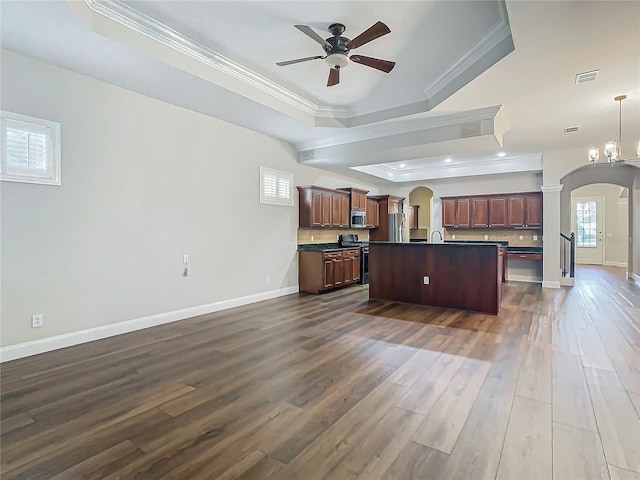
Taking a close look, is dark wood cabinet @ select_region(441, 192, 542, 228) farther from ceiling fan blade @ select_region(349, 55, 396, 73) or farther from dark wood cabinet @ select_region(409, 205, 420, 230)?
ceiling fan blade @ select_region(349, 55, 396, 73)

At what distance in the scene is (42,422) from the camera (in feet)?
7.47

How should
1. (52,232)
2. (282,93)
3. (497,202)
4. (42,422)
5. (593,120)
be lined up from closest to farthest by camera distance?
(42,422) < (52,232) < (282,93) < (593,120) < (497,202)

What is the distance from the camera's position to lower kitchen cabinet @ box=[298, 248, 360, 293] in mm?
6852

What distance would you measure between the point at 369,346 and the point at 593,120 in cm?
517

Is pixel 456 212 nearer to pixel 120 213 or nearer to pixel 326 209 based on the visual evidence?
pixel 326 209

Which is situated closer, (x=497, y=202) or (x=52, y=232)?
(x=52, y=232)

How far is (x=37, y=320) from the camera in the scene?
3.57 m

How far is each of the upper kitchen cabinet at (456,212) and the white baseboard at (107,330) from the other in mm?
6104

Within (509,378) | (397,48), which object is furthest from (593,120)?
(509,378)

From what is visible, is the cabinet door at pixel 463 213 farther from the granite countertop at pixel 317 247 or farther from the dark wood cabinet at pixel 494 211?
the granite countertop at pixel 317 247

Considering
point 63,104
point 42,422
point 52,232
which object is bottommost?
point 42,422

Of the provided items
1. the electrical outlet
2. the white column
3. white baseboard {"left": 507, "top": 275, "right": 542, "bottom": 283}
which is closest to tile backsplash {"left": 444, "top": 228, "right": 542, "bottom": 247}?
white baseboard {"left": 507, "top": 275, "right": 542, "bottom": 283}

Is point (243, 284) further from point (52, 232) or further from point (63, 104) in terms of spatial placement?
point (63, 104)

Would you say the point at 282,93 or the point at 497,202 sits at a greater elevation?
the point at 282,93
